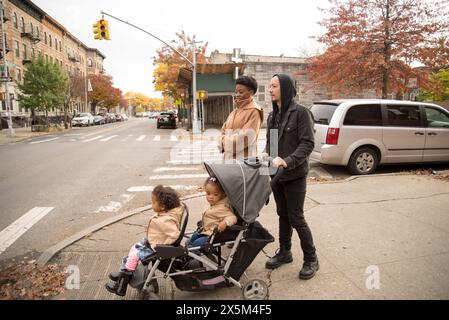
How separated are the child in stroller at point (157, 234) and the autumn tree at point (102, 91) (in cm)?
6690

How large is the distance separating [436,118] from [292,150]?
7.32 metres

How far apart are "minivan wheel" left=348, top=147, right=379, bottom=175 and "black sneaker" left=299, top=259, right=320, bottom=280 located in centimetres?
549

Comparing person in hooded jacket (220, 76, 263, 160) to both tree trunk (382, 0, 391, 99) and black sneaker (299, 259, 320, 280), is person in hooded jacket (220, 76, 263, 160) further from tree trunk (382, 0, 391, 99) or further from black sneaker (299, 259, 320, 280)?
tree trunk (382, 0, 391, 99)

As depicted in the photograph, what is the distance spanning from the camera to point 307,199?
251 inches

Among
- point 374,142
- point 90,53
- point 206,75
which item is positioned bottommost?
point 374,142

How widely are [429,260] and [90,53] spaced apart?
8499 centimetres

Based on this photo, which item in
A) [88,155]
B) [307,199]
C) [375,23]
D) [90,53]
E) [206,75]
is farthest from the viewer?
[90,53]

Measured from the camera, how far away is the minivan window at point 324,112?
332 inches

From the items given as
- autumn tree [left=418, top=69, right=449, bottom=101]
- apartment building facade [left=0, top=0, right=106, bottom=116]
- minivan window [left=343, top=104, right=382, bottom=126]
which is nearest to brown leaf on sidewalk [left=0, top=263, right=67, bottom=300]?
minivan window [left=343, top=104, right=382, bottom=126]

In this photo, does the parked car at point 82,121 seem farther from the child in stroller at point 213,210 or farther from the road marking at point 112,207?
the child in stroller at point 213,210

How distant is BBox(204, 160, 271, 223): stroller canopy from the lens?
9.96 ft

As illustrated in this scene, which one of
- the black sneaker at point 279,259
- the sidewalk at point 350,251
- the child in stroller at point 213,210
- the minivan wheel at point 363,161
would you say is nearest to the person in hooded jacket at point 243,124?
the child in stroller at point 213,210
